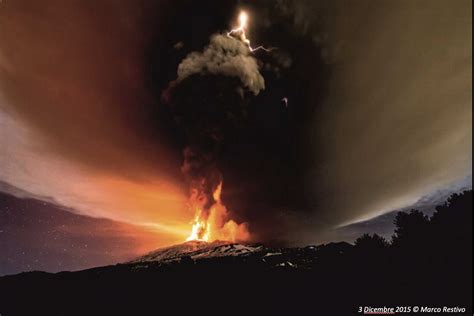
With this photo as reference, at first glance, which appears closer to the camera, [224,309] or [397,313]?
[397,313]

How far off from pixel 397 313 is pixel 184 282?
95.0ft

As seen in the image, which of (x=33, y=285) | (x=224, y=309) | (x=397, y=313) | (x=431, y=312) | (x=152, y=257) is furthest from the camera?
(x=152, y=257)

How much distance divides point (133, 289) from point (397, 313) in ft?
112

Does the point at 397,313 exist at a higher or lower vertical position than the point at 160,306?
higher

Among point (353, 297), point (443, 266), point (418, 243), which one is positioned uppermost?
Answer: point (418, 243)

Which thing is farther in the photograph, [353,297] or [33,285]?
[33,285]

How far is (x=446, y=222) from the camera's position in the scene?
39094 millimetres

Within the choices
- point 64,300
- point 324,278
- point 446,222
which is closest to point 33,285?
point 64,300

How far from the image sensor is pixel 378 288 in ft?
107

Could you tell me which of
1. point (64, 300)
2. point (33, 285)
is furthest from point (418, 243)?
point (33, 285)

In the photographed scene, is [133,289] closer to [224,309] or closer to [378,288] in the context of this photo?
[224,309]

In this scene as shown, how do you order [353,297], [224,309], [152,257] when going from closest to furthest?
[353,297], [224,309], [152,257]

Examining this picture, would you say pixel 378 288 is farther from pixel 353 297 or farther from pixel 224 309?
pixel 224 309

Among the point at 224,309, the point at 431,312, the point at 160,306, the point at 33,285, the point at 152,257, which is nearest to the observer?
the point at 431,312
